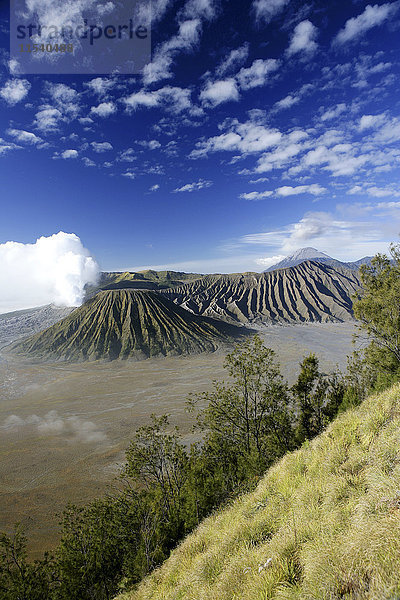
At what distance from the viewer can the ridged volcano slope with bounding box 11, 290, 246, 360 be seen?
10762 cm

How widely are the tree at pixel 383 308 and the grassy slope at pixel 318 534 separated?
16.5 metres

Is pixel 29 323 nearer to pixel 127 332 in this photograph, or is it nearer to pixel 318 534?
pixel 127 332

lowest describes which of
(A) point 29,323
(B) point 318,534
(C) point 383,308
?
(A) point 29,323

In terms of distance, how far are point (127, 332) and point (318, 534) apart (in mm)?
115031

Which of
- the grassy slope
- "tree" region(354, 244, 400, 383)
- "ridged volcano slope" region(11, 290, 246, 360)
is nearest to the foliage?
the grassy slope

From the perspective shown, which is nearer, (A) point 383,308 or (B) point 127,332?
(A) point 383,308

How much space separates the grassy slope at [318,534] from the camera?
3541mm

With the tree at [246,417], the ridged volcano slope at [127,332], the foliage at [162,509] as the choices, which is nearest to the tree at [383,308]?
the foliage at [162,509]

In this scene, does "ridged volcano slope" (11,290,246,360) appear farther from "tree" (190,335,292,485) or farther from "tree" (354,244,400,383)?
"tree" (354,244,400,383)

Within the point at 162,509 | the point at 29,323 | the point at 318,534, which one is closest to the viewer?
the point at 318,534

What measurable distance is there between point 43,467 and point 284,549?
47881mm

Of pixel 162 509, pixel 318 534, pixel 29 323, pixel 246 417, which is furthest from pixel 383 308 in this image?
pixel 29 323

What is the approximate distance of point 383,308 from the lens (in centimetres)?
2248

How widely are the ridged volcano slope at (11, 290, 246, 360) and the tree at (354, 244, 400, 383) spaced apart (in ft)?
286
